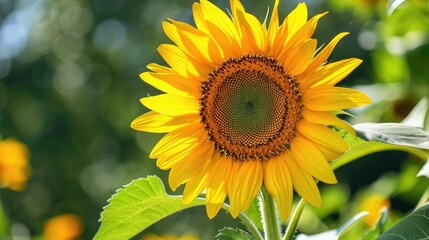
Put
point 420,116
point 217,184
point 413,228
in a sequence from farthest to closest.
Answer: point 420,116 < point 217,184 < point 413,228

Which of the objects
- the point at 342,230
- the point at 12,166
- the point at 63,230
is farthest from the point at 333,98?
the point at 12,166

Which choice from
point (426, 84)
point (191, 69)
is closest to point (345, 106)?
point (191, 69)

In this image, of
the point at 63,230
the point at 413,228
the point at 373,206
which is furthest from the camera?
the point at 63,230

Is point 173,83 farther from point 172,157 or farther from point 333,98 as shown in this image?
point 333,98

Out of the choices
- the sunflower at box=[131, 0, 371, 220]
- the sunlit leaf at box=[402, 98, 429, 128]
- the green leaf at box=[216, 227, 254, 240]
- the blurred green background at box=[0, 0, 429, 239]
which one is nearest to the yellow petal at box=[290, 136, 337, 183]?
the sunflower at box=[131, 0, 371, 220]

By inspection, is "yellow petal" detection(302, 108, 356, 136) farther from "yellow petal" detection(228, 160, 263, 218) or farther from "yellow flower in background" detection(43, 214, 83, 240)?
"yellow flower in background" detection(43, 214, 83, 240)

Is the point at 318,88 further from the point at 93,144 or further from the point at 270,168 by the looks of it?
the point at 93,144
